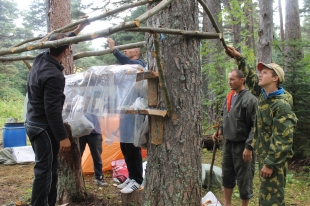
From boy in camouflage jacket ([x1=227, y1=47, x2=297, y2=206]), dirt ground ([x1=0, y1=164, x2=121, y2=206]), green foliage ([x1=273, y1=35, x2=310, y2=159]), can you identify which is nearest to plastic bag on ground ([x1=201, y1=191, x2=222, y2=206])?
boy in camouflage jacket ([x1=227, y1=47, x2=297, y2=206])

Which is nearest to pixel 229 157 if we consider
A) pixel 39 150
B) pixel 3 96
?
pixel 39 150

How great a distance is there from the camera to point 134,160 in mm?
3752

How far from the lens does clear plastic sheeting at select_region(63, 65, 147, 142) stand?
9.77ft

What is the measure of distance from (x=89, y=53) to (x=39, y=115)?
5.01ft

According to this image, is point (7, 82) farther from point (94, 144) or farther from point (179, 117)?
point (179, 117)

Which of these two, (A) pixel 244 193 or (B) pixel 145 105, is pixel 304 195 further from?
(B) pixel 145 105

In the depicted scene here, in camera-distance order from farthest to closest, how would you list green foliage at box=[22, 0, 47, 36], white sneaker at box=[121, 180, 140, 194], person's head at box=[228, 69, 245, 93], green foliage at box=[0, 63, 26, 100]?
1. green foliage at box=[22, 0, 47, 36]
2. green foliage at box=[0, 63, 26, 100]
3. person's head at box=[228, 69, 245, 93]
4. white sneaker at box=[121, 180, 140, 194]

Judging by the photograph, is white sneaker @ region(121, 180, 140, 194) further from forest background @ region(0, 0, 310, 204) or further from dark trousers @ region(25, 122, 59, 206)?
forest background @ region(0, 0, 310, 204)

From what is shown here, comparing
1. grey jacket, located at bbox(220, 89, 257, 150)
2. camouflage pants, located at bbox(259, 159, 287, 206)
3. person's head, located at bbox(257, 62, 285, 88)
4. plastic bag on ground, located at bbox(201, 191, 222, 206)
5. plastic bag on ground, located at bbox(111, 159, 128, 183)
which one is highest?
person's head, located at bbox(257, 62, 285, 88)

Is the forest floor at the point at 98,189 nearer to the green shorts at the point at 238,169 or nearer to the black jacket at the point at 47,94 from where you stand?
the green shorts at the point at 238,169

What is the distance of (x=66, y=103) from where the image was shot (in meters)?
3.37

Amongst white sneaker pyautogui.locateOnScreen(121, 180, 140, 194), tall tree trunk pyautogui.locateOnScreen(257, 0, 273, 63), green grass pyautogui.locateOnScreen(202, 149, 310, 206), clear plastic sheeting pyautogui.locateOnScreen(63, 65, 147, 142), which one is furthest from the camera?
tall tree trunk pyautogui.locateOnScreen(257, 0, 273, 63)

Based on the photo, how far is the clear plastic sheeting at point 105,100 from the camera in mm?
2977

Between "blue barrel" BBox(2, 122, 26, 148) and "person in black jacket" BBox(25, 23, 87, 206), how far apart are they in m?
4.86
